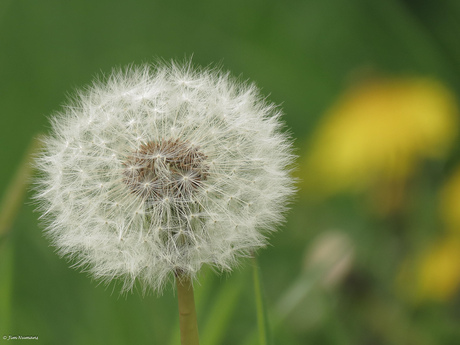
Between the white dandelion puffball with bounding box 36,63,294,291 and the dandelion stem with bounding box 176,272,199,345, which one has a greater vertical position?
the white dandelion puffball with bounding box 36,63,294,291

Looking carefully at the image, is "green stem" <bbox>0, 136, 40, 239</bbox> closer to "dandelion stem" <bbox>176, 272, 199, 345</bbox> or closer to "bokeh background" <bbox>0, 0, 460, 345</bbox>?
"bokeh background" <bbox>0, 0, 460, 345</bbox>

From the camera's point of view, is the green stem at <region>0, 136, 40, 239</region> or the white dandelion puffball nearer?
the white dandelion puffball

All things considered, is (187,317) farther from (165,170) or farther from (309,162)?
(309,162)

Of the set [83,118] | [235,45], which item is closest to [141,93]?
[83,118]

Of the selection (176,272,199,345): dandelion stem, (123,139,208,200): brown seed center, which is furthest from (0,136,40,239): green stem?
(176,272,199,345): dandelion stem

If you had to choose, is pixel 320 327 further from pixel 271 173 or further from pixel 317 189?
pixel 317 189

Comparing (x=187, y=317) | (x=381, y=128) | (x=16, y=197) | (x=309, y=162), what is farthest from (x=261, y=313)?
(x=309, y=162)

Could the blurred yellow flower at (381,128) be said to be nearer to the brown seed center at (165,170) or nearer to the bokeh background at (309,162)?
the bokeh background at (309,162)

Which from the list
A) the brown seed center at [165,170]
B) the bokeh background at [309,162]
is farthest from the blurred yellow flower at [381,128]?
the brown seed center at [165,170]
